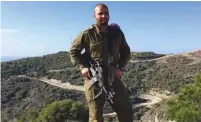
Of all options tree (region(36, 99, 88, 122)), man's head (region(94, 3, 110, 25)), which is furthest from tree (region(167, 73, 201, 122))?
man's head (region(94, 3, 110, 25))

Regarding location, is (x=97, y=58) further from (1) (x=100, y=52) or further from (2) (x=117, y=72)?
(2) (x=117, y=72)

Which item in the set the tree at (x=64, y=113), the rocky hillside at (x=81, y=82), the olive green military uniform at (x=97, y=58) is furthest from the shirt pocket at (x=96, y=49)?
the rocky hillside at (x=81, y=82)

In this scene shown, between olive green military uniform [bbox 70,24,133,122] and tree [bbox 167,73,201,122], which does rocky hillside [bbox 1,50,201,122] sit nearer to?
tree [bbox 167,73,201,122]

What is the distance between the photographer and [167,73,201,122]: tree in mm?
21625

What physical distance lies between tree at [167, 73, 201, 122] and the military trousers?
56.7ft

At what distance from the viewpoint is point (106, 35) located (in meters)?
5.11

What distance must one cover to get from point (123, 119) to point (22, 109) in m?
37.8

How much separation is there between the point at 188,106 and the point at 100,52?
19.8 meters

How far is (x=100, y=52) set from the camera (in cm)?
501

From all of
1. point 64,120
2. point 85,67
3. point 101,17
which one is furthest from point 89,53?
point 64,120

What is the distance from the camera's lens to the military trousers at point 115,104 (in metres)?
4.97

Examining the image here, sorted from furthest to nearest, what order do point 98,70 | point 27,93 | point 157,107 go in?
point 27,93
point 157,107
point 98,70

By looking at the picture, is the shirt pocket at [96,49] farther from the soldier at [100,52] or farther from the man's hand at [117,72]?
the man's hand at [117,72]

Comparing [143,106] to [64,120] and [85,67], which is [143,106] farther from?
[85,67]
